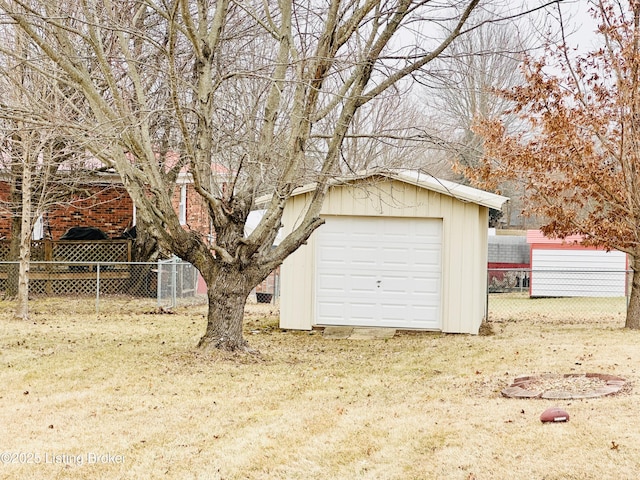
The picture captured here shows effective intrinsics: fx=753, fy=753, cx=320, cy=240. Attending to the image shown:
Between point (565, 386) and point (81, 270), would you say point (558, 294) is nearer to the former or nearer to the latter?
point (81, 270)

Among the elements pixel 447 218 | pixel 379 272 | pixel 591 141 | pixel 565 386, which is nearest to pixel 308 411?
pixel 565 386

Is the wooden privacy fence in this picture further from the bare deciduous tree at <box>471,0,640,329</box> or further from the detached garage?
the bare deciduous tree at <box>471,0,640,329</box>

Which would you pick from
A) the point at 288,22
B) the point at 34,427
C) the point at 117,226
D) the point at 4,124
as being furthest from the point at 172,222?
the point at 117,226

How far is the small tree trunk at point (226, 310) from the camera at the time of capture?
10.3 metres

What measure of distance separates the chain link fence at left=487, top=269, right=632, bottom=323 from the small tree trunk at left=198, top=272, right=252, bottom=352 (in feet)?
32.5

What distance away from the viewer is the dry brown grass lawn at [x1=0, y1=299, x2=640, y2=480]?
547 cm

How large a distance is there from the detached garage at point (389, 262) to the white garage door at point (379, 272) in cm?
2

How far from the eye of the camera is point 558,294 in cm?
2600

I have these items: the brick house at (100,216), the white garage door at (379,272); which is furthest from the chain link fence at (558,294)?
the brick house at (100,216)

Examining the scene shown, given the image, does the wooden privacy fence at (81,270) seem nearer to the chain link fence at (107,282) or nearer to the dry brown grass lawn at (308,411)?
the chain link fence at (107,282)

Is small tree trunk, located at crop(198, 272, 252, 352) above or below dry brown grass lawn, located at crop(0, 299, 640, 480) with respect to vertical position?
above

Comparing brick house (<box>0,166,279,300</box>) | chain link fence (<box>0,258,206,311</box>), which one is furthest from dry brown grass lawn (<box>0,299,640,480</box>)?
brick house (<box>0,166,279,300</box>)

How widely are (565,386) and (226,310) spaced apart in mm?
4618

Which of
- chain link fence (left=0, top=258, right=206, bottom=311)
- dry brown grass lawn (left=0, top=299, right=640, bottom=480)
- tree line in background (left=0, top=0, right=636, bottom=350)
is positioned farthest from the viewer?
chain link fence (left=0, top=258, right=206, bottom=311)
